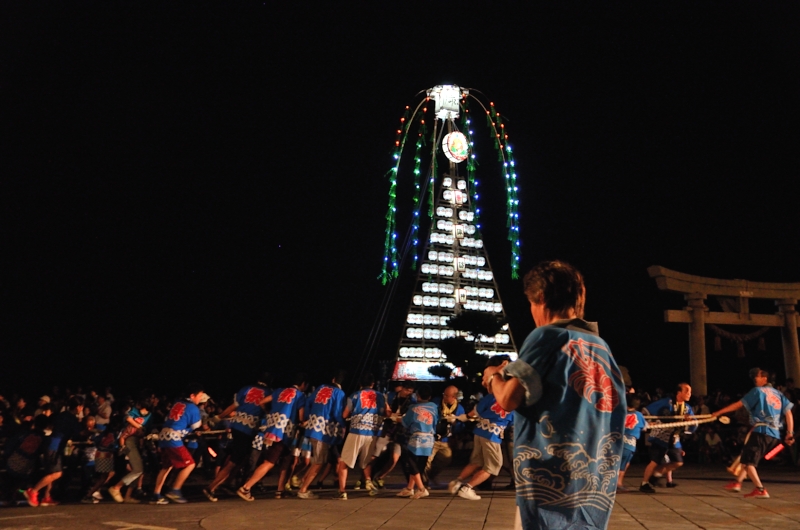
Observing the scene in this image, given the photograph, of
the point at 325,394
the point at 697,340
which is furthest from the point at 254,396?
the point at 697,340

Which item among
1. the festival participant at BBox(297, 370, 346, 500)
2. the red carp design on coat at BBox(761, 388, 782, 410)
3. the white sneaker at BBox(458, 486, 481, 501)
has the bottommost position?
the white sneaker at BBox(458, 486, 481, 501)

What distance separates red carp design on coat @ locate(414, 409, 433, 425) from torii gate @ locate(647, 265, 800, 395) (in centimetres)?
1648

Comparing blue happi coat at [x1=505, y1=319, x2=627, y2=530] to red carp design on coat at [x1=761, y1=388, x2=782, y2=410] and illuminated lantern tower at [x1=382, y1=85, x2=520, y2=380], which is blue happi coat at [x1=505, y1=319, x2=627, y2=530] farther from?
illuminated lantern tower at [x1=382, y1=85, x2=520, y2=380]

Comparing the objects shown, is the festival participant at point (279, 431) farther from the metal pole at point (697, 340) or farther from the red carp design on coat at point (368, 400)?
the metal pole at point (697, 340)

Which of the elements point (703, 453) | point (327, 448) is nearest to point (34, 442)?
point (327, 448)

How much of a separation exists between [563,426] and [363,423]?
8.34 meters

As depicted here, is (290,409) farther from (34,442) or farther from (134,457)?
(34,442)

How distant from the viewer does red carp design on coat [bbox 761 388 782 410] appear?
977 cm

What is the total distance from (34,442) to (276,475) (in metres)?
5.66

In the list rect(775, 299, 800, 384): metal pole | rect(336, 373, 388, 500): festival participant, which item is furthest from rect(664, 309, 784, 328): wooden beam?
rect(336, 373, 388, 500): festival participant

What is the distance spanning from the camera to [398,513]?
823 centimetres

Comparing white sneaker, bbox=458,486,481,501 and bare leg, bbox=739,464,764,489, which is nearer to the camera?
bare leg, bbox=739,464,764,489

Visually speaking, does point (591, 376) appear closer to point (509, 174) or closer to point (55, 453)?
point (55, 453)

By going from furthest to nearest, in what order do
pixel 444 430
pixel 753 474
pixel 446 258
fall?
1. pixel 446 258
2. pixel 444 430
3. pixel 753 474
